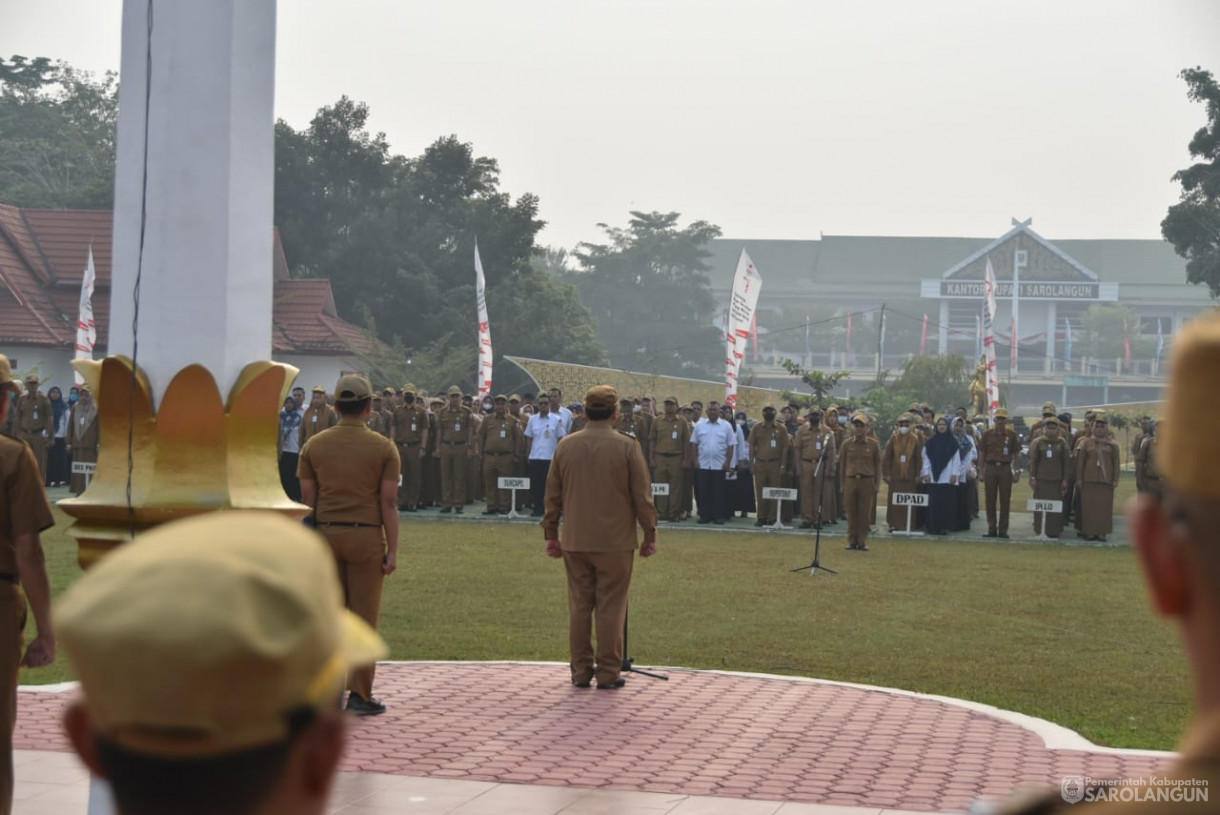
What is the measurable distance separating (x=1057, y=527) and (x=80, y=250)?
1031 inches

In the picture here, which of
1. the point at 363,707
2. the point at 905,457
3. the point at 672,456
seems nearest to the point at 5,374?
the point at 363,707

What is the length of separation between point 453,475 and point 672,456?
385cm

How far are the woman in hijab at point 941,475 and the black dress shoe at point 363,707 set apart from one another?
17462mm

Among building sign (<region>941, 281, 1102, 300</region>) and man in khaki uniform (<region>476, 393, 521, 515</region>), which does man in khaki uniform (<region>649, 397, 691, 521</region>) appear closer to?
man in khaki uniform (<region>476, 393, 521, 515</region>)

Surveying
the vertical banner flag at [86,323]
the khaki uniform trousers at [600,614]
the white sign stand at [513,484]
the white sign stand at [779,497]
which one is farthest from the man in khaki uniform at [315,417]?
the khaki uniform trousers at [600,614]

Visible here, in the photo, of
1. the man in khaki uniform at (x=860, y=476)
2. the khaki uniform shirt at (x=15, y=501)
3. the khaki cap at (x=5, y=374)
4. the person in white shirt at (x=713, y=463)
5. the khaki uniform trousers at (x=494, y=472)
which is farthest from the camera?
the khaki uniform trousers at (x=494, y=472)

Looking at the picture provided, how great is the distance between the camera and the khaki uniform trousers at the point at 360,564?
854 cm

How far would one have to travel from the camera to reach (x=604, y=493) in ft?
32.3

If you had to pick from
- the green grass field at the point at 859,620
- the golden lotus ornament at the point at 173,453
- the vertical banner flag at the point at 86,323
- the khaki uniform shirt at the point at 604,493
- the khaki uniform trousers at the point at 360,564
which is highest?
the vertical banner flag at the point at 86,323

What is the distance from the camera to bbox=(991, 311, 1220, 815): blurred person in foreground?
4.62ft

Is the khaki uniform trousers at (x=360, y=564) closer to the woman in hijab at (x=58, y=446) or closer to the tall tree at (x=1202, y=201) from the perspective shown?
the woman in hijab at (x=58, y=446)

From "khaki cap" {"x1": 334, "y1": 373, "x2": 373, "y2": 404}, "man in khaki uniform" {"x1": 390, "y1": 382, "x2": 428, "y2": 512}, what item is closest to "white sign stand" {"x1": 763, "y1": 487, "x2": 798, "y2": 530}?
"man in khaki uniform" {"x1": 390, "y1": 382, "x2": 428, "y2": 512}

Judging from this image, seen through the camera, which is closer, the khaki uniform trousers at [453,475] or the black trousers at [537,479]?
the black trousers at [537,479]

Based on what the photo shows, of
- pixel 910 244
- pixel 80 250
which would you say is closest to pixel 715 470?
pixel 80 250
